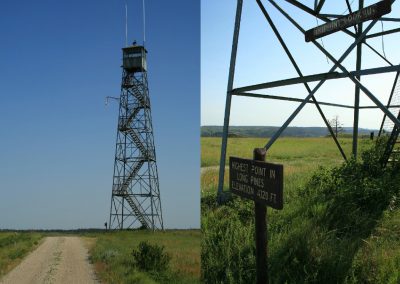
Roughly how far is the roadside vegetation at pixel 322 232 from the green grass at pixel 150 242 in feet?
1.62

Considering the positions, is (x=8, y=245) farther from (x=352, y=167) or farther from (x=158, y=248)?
(x=352, y=167)

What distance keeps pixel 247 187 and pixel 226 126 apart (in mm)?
2280

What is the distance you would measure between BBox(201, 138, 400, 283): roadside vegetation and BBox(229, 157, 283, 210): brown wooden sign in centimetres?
121

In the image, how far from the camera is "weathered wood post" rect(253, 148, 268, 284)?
4211 millimetres

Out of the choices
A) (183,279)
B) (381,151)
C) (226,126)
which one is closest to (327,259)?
(183,279)

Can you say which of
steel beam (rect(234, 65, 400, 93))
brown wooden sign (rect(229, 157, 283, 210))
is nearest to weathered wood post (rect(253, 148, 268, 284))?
brown wooden sign (rect(229, 157, 283, 210))

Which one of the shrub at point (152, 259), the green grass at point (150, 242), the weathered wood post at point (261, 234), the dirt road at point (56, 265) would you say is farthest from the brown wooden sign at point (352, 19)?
the dirt road at point (56, 265)

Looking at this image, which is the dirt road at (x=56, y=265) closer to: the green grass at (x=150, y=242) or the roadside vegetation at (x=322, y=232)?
the green grass at (x=150, y=242)

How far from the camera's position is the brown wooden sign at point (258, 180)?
381 centimetres

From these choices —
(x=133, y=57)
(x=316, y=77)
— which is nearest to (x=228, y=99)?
(x=316, y=77)

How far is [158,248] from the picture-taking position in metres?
6.50

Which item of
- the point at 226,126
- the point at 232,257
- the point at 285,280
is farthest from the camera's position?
the point at 226,126

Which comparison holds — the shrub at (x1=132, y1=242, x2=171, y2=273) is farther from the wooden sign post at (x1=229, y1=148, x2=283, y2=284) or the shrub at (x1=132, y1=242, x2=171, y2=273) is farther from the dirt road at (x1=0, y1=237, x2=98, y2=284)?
the wooden sign post at (x1=229, y1=148, x2=283, y2=284)

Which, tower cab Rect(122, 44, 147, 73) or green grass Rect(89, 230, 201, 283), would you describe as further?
tower cab Rect(122, 44, 147, 73)
